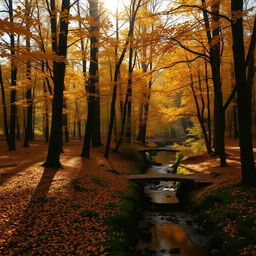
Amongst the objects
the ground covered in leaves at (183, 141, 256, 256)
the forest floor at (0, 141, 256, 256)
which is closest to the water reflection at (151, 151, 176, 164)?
the forest floor at (0, 141, 256, 256)

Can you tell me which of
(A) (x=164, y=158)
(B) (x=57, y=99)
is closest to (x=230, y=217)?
(B) (x=57, y=99)

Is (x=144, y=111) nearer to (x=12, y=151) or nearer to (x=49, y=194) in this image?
(x=12, y=151)

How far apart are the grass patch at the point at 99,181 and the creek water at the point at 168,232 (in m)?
2.04

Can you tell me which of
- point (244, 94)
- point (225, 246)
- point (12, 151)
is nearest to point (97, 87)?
point (12, 151)

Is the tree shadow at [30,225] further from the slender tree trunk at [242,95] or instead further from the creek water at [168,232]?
the slender tree trunk at [242,95]

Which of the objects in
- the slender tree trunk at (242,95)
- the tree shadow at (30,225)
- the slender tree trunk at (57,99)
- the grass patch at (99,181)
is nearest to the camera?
the tree shadow at (30,225)

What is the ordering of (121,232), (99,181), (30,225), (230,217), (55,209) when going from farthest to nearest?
(99,181) < (55,209) < (230,217) < (121,232) < (30,225)

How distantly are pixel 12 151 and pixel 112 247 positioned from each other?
48.5ft

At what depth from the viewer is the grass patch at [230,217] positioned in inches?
Answer: 197

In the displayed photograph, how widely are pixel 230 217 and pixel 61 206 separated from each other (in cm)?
508

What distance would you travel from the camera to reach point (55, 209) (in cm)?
622

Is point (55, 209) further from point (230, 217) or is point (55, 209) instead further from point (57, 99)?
point (57, 99)

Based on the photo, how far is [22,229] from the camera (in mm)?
5047

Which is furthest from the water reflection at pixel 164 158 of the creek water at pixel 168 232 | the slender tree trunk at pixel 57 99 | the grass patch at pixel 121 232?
the grass patch at pixel 121 232
